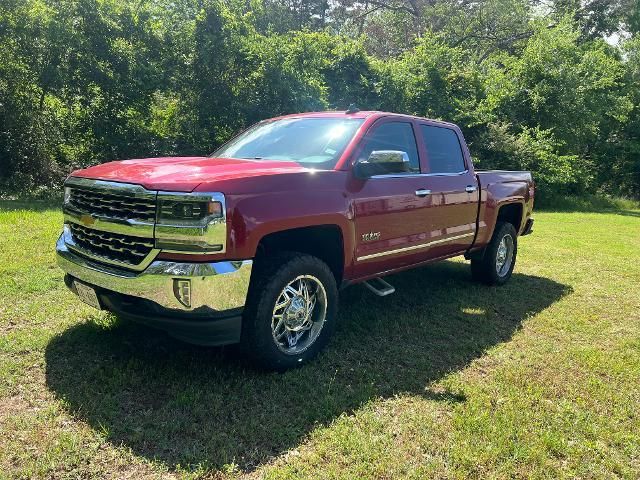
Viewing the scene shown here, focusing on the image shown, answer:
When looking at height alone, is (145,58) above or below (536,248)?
above

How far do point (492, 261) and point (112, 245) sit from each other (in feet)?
15.0

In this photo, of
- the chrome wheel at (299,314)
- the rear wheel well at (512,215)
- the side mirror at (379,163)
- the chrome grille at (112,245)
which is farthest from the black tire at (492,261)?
the chrome grille at (112,245)

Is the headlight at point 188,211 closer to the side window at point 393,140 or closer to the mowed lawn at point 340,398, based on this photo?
the mowed lawn at point 340,398

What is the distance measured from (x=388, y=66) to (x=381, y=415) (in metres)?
17.3

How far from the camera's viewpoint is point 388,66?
1878 cm

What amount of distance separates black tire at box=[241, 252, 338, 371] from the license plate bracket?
3.33 ft

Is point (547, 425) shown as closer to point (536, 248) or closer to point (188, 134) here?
point (536, 248)

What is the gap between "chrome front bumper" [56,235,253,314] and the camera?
310 cm

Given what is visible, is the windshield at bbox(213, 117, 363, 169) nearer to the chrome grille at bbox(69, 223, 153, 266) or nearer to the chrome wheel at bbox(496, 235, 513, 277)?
the chrome grille at bbox(69, 223, 153, 266)

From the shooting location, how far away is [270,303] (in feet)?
11.3

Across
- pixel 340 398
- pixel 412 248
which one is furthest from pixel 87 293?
pixel 412 248

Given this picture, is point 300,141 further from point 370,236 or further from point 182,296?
point 182,296

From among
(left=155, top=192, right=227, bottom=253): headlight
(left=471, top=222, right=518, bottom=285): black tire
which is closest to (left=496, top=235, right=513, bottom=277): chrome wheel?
(left=471, top=222, right=518, bottom=285): black tire

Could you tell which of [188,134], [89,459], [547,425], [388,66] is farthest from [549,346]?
[388,66]
